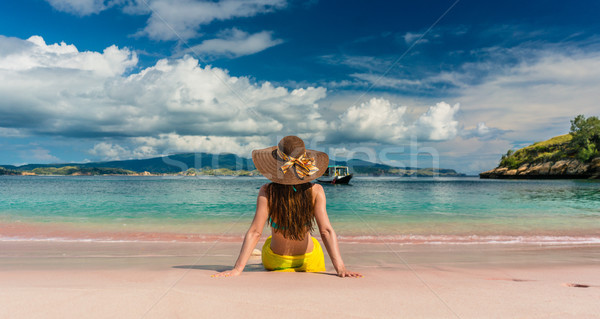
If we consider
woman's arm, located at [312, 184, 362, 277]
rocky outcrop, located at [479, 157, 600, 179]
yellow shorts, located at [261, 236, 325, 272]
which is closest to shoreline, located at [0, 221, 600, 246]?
yellow shorts, located at [261, 236, 325, 272]

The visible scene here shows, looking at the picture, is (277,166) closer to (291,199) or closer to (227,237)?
(291,199)

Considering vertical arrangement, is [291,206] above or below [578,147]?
below

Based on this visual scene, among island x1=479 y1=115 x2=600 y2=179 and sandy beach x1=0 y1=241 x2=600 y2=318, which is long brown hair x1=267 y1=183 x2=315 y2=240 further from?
island x1=479 y1=115 x2=600 y2=179

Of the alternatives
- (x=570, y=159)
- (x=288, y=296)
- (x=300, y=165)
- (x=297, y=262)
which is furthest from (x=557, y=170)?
(x=288, y=296)

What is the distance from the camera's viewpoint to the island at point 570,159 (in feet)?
238

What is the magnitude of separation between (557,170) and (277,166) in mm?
99135

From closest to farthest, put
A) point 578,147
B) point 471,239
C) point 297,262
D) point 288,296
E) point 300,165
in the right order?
point 288,296
point 300,165
point 297,262
point 471,239
point 578,147

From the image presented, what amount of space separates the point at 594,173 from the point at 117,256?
91.6 m

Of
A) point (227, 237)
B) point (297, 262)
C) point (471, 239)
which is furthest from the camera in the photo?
point (227, 237)

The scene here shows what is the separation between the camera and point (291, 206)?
368cm

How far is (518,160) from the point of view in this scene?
100625 mm

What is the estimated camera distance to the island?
72625mm

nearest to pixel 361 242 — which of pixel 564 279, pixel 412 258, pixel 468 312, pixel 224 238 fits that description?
pixel 412 258

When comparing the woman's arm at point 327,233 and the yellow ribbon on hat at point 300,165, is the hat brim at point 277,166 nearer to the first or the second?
the yellow ribbon on hat at point 300,165
